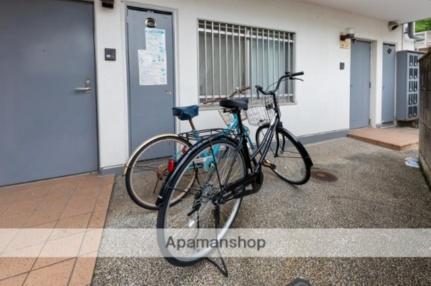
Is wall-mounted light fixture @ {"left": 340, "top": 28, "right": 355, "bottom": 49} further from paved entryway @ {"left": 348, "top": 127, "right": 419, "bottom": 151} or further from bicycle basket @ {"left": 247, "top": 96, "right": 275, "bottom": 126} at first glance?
bicycle basket @ {"left": 247, "top": 96, "right": 275, "bottom": 126}

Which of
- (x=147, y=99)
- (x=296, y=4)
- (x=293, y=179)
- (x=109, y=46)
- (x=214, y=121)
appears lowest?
(x=293, y=179)

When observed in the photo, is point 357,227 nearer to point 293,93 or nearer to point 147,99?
point 147,99

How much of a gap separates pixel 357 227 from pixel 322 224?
231 mm

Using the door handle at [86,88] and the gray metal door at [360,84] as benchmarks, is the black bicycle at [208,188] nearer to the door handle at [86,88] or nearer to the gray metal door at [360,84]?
the door handle at [86,88]

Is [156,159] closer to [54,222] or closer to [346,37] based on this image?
[54,222]

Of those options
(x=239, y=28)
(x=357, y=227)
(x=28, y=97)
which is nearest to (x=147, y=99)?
(x=28, y=97)

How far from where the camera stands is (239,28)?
3.72m

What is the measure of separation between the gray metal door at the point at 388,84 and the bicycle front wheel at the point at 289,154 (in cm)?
401

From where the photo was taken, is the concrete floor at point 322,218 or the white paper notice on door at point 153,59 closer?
the concrete floor at point 322,218

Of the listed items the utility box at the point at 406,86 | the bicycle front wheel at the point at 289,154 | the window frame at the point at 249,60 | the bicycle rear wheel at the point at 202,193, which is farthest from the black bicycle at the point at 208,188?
the utility box at the point at 406,86

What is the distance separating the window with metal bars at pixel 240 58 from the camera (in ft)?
11.5

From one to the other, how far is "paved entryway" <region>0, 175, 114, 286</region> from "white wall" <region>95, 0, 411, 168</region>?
54 cm

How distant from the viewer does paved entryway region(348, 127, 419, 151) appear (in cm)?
419

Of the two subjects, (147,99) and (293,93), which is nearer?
(147,99)
